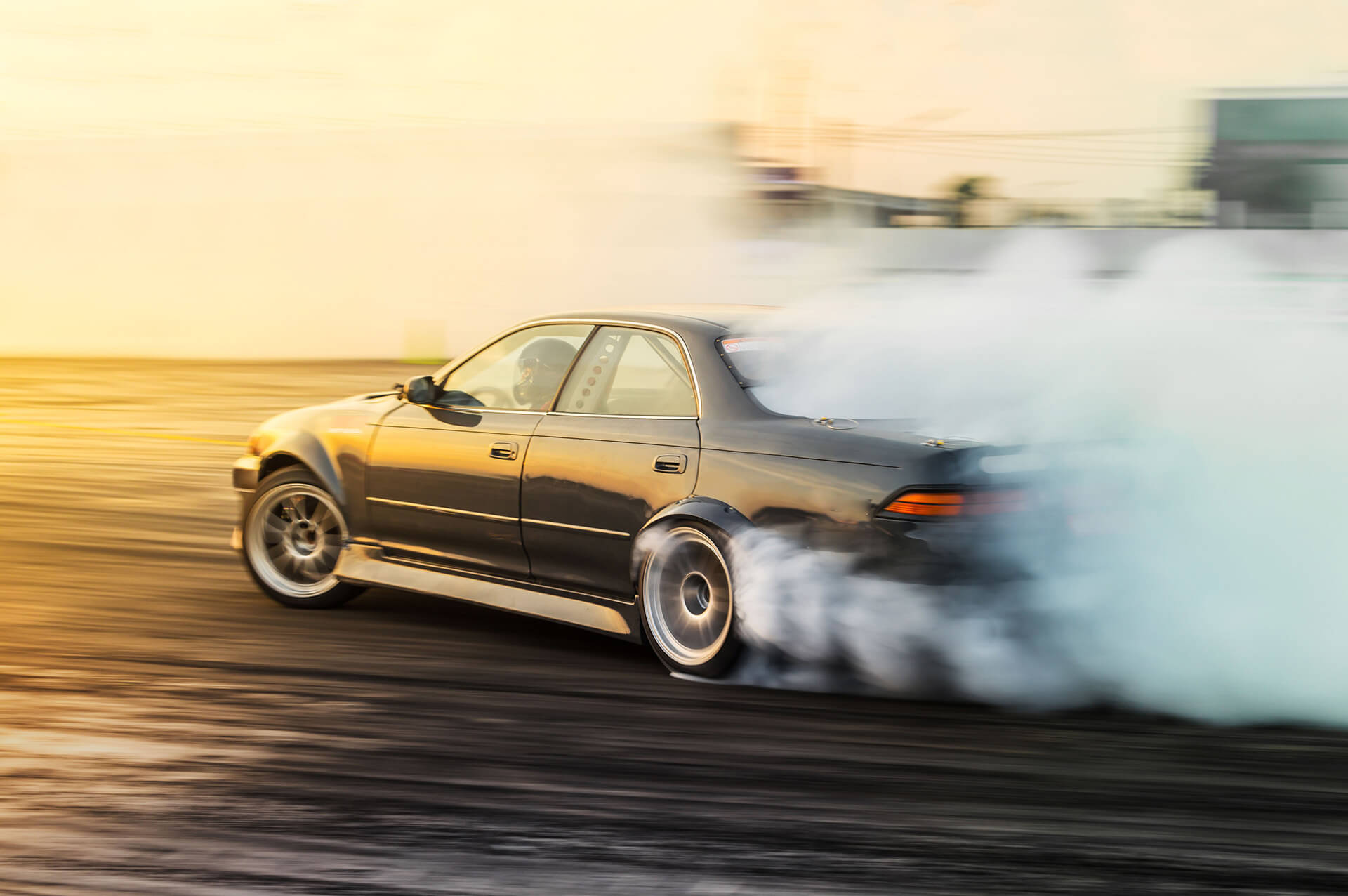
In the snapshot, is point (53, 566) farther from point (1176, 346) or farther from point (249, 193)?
point (249, 193)

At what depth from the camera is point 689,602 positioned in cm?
539

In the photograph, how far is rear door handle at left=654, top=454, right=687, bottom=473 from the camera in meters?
5.38

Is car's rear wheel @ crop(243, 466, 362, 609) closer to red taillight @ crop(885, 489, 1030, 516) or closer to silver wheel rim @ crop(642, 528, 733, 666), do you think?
silver wheel rim @ crop(642, 528, 733, 666)

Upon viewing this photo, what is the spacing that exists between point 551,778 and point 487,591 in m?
1.82

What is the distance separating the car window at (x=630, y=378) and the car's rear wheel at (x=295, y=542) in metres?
1.59

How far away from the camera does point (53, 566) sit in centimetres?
777

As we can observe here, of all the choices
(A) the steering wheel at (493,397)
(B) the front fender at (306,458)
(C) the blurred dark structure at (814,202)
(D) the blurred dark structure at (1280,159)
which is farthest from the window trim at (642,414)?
(D) the blurred dark structure at (1280,159)

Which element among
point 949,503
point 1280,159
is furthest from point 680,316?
point 1280,159

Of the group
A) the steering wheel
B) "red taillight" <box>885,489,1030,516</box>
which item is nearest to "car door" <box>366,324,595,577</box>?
the steering wheel

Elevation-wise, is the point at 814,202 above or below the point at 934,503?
above

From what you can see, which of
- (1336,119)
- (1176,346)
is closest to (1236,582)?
(1176,346)

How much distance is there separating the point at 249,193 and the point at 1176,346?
26.5 m

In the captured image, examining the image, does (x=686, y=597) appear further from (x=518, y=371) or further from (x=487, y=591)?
(x=518, y=371)

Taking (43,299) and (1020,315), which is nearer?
(1020,315)
